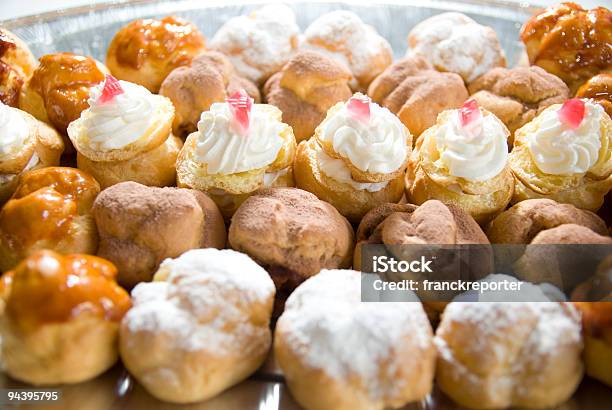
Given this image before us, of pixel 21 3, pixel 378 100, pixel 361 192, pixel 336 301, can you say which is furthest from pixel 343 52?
pixel 21 3

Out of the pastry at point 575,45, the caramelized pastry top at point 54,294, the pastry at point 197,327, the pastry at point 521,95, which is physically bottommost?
the pastry at point 197,327

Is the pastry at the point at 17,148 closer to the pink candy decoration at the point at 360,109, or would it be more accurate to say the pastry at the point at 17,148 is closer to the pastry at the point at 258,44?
the pastry at the point at 258,44

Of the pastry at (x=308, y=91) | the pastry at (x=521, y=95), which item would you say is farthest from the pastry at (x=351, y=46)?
the pastry at (x=521, y=95)

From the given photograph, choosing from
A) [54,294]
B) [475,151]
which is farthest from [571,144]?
[54,294]

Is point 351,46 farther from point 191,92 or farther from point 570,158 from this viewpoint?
point 570,158

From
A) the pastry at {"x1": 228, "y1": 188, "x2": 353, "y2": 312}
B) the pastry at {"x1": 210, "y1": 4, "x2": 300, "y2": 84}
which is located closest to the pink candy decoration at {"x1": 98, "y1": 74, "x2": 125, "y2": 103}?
the pastry at {"x1": 228, "y1": 188, "x2": 353, "y2": 312}
